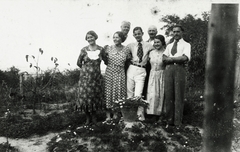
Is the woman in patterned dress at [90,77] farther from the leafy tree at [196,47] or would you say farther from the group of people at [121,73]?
the leafy tree at [196,47]

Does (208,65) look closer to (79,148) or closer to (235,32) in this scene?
(235,32)

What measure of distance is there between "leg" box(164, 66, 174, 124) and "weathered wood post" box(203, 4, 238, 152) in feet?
11.6

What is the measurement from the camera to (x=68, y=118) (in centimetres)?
643

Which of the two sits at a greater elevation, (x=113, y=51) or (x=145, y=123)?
(x=113, y=51)

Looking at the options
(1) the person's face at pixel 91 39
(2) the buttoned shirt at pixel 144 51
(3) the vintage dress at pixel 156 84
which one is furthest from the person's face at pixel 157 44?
(1) the person's face at pixel 91 39

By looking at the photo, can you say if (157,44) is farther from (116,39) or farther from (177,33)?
(116,39)

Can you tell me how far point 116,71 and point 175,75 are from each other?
1.28 meters

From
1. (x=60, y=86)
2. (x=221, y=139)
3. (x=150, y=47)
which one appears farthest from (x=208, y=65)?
(x=60, y=86)

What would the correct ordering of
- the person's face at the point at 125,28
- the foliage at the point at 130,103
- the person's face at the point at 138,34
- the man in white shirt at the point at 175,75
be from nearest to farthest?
the foliage at the point at 130,103 → the man in white shirt at the point at 175,75 → the person's face at the point at 138,34 → the person's face at the point at 125,28

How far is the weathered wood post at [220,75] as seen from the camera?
1.29m

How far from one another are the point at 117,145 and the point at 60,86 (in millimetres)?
8096

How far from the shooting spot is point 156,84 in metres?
5.34

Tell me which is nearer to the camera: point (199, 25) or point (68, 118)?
point (68, 118)

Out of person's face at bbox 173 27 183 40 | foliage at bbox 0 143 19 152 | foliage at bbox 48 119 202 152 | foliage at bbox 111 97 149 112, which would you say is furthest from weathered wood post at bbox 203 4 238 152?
foliage at bbox 0 143 19 152
